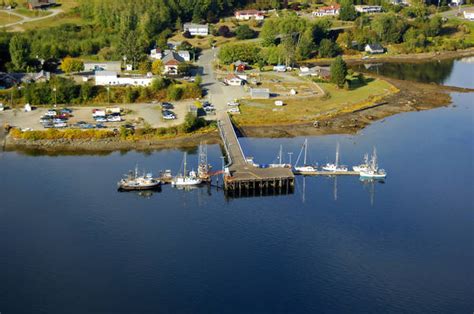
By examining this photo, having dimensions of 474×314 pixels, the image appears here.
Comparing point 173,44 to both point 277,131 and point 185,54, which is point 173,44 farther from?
point 277,131

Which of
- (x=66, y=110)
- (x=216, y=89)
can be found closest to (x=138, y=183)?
(x=66, y=110)

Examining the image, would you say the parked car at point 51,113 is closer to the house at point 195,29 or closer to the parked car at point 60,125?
the parked car at point 60,125

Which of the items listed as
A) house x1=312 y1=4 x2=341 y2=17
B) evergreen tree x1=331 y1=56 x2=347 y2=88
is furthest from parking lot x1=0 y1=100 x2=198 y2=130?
house x1=312 y1=4 x2=341 y2=17

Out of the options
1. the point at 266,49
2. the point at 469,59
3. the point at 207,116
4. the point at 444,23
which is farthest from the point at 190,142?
the point at 444,23

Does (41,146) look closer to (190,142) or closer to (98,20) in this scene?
(190,142)

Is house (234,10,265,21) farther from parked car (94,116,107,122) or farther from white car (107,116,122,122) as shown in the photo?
parked car (94,116,107,122)

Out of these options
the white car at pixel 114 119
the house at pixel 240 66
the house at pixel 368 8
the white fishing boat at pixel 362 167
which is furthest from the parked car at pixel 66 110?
the house at pixel 368 8
